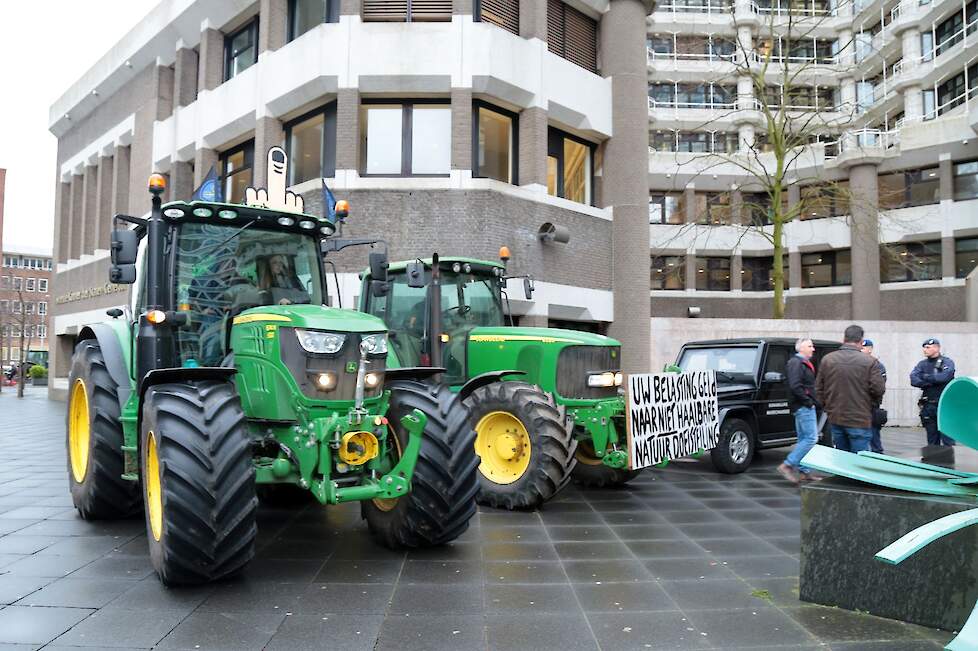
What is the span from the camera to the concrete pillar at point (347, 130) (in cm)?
1518

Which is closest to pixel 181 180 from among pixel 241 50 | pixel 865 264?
pixel 241 50

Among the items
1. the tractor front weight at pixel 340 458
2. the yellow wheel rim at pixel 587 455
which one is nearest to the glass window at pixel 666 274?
the yellow wheel rim at pixel 587 455

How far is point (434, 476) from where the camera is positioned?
5.58 metres

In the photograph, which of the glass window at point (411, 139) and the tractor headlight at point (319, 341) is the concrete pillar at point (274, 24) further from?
the tractor headlight at point (319, 341)

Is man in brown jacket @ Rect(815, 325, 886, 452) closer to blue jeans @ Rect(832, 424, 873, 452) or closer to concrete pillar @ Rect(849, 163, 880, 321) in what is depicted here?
blue jeans @ Rect(832, 424, 873, 452)

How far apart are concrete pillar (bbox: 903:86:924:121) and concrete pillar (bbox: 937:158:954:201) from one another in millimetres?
4104

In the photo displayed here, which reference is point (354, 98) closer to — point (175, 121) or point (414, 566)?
point (175, 121)

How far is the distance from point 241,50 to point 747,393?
51.4 feet

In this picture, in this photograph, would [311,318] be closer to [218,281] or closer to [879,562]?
[218,281]

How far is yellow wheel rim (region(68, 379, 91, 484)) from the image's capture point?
7.34m

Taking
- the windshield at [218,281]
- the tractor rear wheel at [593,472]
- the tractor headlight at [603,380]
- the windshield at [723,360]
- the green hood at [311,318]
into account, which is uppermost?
the windshield at [218,281]

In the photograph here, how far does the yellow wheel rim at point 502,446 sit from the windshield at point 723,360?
4.34 metres

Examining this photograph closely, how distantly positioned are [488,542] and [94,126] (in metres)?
27.0

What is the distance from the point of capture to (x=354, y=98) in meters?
15.3
